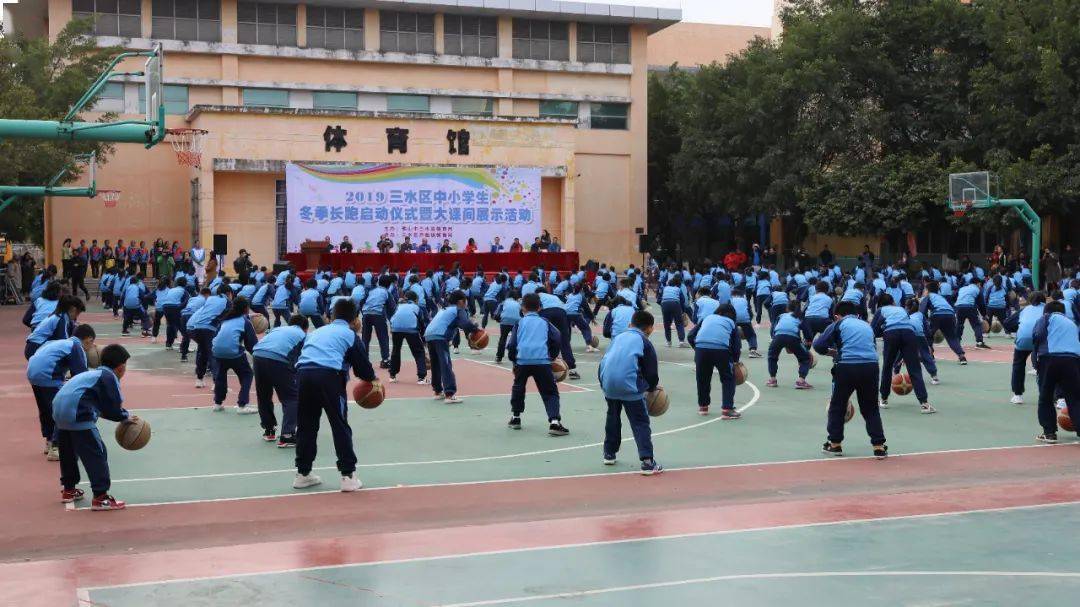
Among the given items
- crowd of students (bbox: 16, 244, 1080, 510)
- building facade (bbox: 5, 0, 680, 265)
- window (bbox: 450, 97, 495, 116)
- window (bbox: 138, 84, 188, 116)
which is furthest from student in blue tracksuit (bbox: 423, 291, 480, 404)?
window (bbox: 450, 97, 495, 116)

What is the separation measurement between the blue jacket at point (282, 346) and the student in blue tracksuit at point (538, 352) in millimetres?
2686

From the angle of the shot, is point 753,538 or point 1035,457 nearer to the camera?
point 753,538

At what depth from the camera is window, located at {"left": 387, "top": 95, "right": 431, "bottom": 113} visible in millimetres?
51969

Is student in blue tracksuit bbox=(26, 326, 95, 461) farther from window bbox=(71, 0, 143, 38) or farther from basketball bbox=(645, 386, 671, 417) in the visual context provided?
window bbox=(71, 0, 143, 38)

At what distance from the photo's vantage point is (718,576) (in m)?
8.84

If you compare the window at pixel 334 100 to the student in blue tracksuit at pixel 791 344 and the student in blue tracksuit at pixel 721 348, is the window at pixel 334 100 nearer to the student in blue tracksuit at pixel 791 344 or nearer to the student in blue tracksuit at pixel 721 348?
the student in blue tracksuit at pixel 791 344

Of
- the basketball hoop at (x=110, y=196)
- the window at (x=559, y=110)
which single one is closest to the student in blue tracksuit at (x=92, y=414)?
the basketball hoop at (x=110, y=196)

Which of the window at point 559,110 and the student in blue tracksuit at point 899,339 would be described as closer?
the student in blue tracksuit at point 899,339

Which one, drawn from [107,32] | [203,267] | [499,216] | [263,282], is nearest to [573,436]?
[263,282]

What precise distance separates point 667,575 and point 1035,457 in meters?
6.81

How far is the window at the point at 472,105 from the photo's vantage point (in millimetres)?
52969

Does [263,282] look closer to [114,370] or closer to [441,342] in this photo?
[441,342]

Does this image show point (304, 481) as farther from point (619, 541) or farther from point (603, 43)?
point (603, 43)

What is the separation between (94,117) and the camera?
161ft
